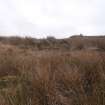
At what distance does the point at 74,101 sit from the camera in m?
4.43

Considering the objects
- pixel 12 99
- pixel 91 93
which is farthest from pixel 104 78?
pixel 12 99

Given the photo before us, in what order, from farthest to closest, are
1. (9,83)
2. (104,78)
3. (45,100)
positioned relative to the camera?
(9,83)
(104,78)
(45,100)

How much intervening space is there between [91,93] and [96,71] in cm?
73

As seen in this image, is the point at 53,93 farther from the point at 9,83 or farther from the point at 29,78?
the point at 9,83

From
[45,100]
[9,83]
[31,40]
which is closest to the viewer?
[45,100]

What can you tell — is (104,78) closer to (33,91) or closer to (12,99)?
(33,91)

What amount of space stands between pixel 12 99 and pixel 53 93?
24.9 inches

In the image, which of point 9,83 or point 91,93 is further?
point 9,83

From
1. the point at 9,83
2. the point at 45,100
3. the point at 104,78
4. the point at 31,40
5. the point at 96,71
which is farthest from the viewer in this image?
the point at 31,40

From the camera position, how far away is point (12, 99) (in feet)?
14.5

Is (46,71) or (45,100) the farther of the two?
(46,71)

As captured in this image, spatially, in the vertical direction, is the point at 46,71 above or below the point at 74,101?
above

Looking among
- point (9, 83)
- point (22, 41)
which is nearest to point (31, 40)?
point (22, 41)

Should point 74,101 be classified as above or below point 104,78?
below
